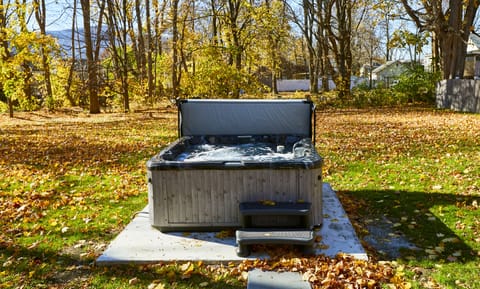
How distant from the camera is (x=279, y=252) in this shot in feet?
12.4

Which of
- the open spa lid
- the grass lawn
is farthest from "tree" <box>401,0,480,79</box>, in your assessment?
the open spa lid

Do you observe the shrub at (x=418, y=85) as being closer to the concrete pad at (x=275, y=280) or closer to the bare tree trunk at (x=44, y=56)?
the bare tree trunk at (x=44, y=56)

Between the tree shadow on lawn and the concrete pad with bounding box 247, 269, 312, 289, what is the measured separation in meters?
0.93

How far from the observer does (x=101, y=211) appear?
526cm

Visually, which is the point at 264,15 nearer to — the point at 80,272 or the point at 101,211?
the point at 101,211

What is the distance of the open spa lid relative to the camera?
264 inches

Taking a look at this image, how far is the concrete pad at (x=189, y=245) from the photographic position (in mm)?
3736

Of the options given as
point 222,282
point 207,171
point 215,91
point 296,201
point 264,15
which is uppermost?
point 264,15

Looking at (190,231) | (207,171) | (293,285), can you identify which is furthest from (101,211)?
(293,285)

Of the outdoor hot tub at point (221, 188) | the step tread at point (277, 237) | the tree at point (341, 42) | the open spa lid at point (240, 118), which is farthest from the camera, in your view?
the tree at point (341, 42)

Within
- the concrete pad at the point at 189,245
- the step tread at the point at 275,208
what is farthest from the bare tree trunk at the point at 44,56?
the step tread at the point at 275,208

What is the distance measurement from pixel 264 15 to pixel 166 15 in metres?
6.36

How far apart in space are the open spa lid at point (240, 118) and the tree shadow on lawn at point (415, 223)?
57.8 inches

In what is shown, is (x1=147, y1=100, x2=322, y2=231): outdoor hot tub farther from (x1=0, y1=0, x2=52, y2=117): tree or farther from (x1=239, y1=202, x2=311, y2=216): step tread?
(x1=0, y1=0, x2=52, y2=117): tree
